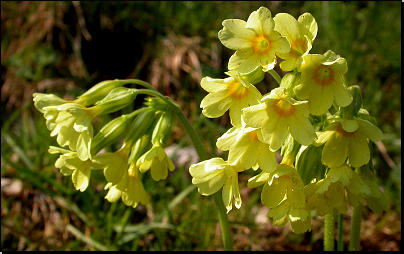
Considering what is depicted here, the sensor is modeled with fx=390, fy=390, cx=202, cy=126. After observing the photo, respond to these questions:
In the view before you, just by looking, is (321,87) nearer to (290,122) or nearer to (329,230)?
(290,122)

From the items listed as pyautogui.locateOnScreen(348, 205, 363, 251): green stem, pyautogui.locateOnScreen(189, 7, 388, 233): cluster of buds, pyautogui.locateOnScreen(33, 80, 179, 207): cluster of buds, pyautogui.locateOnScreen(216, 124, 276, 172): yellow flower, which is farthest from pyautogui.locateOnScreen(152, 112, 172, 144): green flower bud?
pyautogui.locateOnScreen(348, 205, 363, 251): green stem

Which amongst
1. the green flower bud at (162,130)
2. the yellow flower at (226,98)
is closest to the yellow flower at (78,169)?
the green flower bud at (162,130)

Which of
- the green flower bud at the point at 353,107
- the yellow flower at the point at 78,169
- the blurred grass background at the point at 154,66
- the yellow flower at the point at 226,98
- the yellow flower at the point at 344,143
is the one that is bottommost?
the blurred grass background at the point at 154,66

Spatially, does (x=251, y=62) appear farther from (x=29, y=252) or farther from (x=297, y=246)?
(x=29, y=252)

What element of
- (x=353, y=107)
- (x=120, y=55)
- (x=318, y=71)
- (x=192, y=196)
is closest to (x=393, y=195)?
(x=192, y=196)

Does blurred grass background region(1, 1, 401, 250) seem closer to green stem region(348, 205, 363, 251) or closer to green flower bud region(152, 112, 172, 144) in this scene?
green stem region(348, 205, 363, 251)

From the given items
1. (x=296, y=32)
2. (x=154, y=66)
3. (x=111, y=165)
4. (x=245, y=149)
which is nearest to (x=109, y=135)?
(x=111, y=165)

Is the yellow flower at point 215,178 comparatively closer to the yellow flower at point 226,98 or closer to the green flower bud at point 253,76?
the yellow flower at point 226,98
